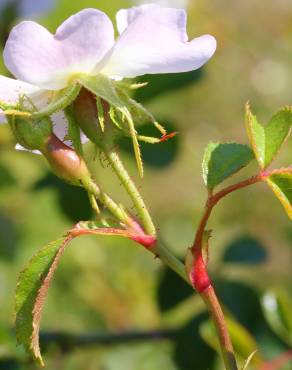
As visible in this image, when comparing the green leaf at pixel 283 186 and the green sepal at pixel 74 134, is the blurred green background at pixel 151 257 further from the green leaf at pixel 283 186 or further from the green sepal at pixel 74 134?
the green leaf at pixel 283 186

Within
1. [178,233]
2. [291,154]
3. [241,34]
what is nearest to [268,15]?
[241,34]

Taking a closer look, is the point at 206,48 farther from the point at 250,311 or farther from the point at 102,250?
the point at 102,250

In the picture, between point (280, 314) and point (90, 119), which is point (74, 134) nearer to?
point (90, 119)

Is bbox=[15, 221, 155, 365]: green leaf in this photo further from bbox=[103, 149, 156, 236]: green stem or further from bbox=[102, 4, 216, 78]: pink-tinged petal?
bbox=[102, 4, 216, 78]: pink-tinged petal

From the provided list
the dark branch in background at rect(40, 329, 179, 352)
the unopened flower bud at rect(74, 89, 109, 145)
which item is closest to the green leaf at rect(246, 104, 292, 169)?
the unopened flower bud at rect(74, 89, 109, 145)

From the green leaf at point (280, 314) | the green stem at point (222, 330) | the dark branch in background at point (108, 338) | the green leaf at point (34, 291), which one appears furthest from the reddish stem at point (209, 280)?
the dark branch in background at point (108, 338)

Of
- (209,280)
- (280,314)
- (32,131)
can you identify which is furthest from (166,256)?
(280,314)

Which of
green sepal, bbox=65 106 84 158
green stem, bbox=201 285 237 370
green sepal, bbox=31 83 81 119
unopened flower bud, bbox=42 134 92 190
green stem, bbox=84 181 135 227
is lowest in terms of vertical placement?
green stem, bbox=201 285 237 370
